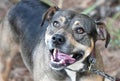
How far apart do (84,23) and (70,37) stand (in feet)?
1.27

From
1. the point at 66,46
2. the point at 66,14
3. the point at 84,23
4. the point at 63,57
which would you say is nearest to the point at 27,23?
the point at 66,14

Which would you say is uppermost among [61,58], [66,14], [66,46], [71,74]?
[66,14]

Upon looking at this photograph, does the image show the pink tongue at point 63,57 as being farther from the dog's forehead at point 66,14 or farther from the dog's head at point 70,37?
the dog's forehead at point 66,14

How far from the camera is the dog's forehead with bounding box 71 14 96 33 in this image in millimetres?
6559

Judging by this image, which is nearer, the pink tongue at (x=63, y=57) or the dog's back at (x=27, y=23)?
the pink tongue at (x=63, y=57)

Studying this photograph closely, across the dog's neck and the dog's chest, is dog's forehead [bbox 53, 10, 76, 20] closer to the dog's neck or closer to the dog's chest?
the dog's neck

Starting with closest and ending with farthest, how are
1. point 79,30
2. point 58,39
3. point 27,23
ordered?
1. point 58,39
2. point 79,30
3. point 27,23

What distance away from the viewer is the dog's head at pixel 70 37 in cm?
627

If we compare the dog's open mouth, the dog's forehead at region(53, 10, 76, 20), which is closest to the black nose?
the dog's open mouth

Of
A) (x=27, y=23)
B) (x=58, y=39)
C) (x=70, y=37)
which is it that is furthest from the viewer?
(x=27, y=23)

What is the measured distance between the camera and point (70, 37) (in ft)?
20.8

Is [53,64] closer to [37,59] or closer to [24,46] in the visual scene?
[37,59]

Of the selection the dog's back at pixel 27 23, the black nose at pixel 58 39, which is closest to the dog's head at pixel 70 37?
the black nose at pixel 58 39

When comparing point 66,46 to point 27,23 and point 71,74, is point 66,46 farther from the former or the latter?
point 27,23
